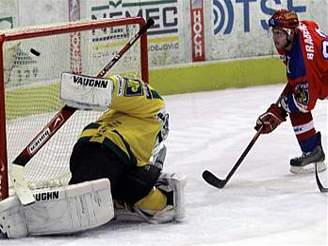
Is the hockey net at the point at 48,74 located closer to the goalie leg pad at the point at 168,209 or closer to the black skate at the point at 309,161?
the goalie leg pad at the point at 168,209

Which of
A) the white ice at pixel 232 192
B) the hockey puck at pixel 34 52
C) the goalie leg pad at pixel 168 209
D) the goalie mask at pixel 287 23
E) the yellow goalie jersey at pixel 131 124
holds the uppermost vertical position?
the goalie mask at pixel 287 23

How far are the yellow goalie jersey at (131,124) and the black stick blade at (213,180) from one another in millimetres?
662

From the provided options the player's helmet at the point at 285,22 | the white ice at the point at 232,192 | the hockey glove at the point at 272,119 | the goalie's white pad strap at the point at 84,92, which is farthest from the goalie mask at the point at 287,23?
the goalie's white pad strap at the point at 84,92

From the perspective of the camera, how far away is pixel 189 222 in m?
4.07

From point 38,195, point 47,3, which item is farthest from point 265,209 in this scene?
point 47,3

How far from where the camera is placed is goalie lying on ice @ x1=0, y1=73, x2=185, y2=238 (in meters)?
3.85

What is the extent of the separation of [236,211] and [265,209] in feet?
0.37

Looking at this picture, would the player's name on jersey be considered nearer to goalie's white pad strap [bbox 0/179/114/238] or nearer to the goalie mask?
goalie's white pad strap [bbox 0/179/114/238]

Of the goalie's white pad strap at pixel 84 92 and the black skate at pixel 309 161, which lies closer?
the goalie's white pad strap at pixel 84 92

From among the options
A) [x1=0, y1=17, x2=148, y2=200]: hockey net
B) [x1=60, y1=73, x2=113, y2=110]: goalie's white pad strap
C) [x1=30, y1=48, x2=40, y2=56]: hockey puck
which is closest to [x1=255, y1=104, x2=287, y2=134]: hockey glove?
[x1=0, y1=17, x2=148, y2=200]: hockey net

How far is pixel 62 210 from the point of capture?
3.85 m

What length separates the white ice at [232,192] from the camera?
3.85 meters

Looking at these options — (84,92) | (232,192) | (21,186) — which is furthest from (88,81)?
(232,192)

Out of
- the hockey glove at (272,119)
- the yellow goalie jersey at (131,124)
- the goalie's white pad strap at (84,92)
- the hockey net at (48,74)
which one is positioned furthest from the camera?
the hockey glove at (272,119)
